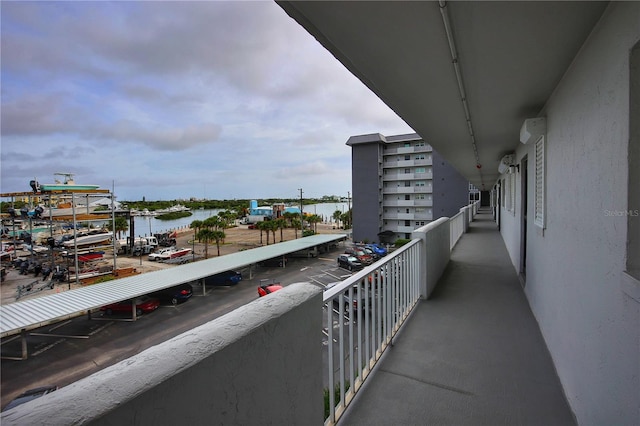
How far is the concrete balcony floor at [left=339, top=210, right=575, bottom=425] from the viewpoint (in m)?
1.73

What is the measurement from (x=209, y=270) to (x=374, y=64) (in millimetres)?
15932

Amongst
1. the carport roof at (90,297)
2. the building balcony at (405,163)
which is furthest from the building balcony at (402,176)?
the carport roof at (90,297)

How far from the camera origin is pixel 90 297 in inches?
479

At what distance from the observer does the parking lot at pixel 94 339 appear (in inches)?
367

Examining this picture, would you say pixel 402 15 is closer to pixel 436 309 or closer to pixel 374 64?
pixel 374 64

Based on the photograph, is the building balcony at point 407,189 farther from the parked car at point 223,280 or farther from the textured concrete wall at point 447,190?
the parked car at point 223,280

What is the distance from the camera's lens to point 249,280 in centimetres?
1956

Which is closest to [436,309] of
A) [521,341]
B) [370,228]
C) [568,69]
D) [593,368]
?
[521,341]

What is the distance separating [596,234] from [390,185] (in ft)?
115

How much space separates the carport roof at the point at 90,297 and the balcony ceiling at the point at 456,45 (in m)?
13.1

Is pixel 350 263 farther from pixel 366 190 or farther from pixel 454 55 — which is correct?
pixel 454 55

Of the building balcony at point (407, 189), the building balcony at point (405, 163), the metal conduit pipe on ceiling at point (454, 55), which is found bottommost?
the metal conduit pipe on ceiling at point (454, 55)

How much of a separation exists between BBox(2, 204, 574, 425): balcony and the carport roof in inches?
492

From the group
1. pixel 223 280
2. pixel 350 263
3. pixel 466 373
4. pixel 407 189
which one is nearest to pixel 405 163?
pixel 407 189
